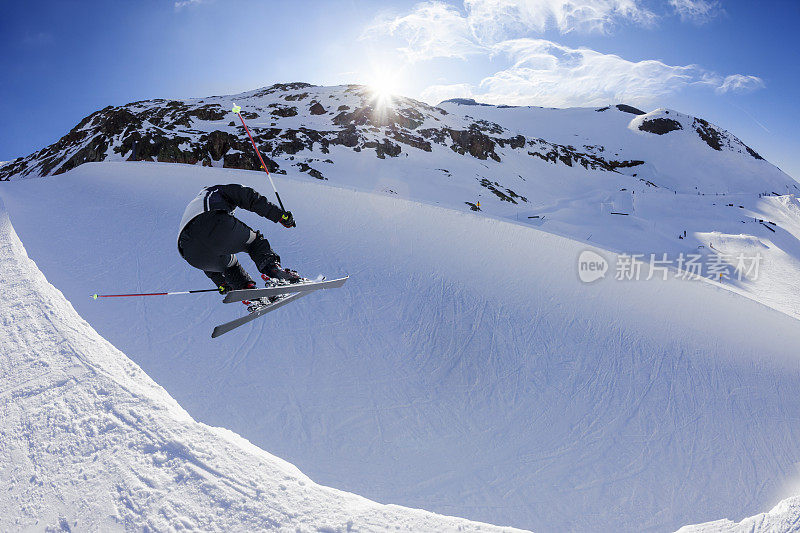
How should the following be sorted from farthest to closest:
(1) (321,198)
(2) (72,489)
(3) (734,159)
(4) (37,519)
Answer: (3) (734,159), (1) (321,198), (2) (72,489), (4) (37,519)

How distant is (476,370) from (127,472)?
5564mm

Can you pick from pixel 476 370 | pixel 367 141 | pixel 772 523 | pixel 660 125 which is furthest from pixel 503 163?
pixel 660 125

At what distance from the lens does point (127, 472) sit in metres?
2.68

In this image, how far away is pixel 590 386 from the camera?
22.3 feet

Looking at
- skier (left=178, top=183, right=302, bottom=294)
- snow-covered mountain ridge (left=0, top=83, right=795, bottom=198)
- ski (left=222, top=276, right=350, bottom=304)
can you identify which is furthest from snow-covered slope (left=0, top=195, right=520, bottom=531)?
snow-covered mountain ridge (left=0, top=83, right=795, bottom=198)

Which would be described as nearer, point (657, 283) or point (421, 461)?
point (421, 461)

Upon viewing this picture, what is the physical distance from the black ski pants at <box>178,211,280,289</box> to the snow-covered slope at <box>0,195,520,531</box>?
1.56 metres

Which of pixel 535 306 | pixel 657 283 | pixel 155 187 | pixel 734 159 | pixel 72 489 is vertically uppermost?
pixel 734 159

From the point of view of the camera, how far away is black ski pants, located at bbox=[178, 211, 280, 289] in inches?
166

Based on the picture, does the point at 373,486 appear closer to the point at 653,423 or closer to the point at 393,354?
the point at 393,354

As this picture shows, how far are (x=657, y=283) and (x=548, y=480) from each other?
656cm

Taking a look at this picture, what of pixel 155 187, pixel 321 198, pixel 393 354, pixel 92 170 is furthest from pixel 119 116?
pixel 393 354

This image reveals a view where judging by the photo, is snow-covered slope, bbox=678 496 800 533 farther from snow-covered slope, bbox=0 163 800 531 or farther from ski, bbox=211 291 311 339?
ski, bbox=211 291 311 339

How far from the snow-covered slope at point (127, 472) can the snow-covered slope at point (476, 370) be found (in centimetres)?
217
